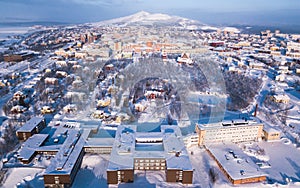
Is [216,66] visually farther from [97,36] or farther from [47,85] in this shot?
[97,36]

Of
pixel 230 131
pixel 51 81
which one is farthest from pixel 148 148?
pixel 51 81

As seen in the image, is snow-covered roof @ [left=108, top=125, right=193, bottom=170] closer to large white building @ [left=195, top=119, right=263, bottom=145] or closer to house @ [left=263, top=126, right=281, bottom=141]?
large white building @ [left=195, top=119, right=263, bottom=145]

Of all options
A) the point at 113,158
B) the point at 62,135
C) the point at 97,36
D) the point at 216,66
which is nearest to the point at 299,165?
the point at 113,158

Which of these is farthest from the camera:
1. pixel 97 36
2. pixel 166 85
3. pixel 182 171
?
pixel 97 36

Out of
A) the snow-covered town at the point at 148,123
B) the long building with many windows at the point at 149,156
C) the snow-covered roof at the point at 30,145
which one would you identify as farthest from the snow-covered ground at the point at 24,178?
the long building with many windows at the point at 149,156

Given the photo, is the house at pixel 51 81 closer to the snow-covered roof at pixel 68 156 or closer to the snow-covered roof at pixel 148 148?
the snow-covered roof at pixel 68 156

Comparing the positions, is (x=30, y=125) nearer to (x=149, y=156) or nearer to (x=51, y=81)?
(x=149, y=156)
